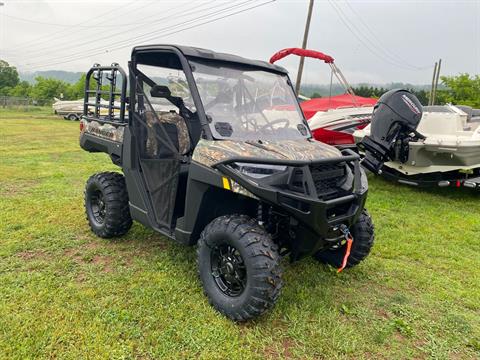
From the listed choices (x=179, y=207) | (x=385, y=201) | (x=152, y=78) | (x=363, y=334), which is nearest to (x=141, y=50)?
(x=152, y=78)

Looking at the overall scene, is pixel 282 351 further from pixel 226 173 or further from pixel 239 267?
pixel 226 173

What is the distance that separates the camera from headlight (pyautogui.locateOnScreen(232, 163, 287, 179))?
2734 millimetres

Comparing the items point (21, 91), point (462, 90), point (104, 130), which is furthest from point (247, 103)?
point (21, 91)

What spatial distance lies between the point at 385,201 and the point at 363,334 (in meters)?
4.25

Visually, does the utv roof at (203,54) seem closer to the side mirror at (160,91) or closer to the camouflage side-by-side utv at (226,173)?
the camouflage side-by-side utv at (226,173)

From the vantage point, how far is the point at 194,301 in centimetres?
309

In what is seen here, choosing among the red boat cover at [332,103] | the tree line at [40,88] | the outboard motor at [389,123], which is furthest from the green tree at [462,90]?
the tree line at [40,88]

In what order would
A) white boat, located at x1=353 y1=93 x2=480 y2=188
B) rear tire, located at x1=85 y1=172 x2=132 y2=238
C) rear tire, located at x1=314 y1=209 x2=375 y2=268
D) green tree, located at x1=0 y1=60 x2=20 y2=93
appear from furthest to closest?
green tree, located at x1=0 y1=60 x2=20 y2=93
white boat, located at x1=353 y1=93 x2=480 y2=188
rear tire, located at x1=85 y1=172 x2=132 y2=238
rear tire, located at x1=314 y1=209 x2=375 y2=268

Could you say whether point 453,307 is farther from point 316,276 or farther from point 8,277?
point 8,277

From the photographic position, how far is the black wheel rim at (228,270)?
292cm

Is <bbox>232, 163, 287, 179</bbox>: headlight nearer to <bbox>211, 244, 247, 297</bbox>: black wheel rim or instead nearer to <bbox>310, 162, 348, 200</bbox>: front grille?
<bbox>310, 162, 348, 200</bbox>: front grille

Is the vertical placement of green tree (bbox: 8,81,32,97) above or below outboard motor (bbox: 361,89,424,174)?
→ above

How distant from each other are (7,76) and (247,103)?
223 feet

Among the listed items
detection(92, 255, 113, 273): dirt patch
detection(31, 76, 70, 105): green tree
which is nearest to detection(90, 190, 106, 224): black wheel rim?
detection(92, 255, 113, 273): dirt patch
